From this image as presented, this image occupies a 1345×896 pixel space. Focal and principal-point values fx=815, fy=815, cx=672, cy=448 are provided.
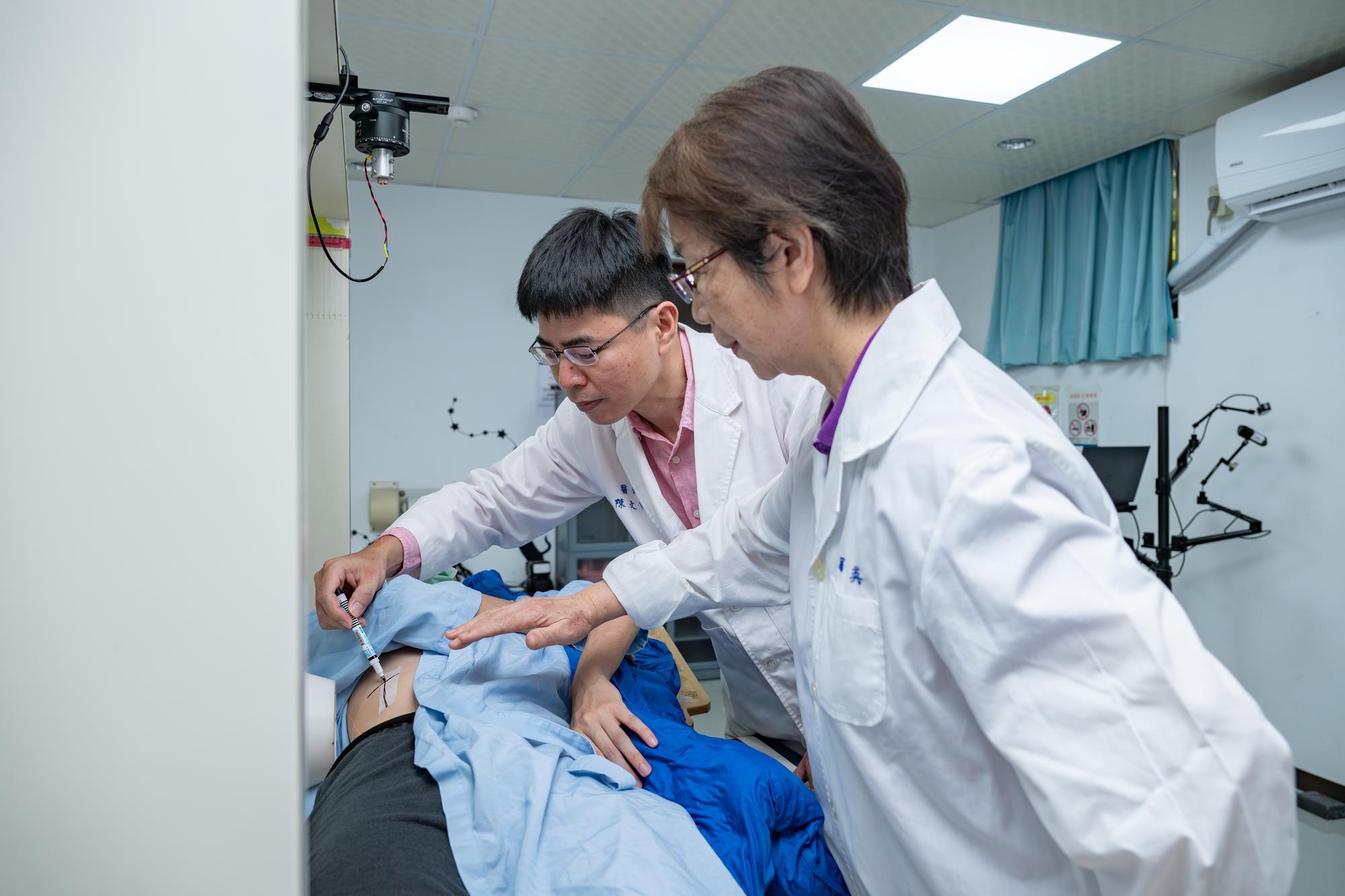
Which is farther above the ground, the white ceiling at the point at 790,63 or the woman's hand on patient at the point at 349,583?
the white ceiling at the point at 790,63

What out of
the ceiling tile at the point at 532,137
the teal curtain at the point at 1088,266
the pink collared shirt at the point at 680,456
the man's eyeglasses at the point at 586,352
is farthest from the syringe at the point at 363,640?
the teal curtain at the point at 1088,266

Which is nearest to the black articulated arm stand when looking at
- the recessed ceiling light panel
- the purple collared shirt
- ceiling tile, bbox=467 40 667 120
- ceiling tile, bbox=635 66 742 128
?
the recessed ceiling light panel

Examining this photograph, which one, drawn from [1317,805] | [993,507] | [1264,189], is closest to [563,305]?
[993,507]

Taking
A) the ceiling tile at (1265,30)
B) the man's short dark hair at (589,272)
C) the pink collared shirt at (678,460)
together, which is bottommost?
the pink collared shirt at (678,460)

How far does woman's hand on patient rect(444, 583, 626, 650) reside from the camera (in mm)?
1037

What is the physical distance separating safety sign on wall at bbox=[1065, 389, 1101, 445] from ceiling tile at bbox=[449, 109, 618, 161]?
2562mm

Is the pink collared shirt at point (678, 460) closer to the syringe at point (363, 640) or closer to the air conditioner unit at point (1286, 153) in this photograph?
the syringe at point (363, 640)

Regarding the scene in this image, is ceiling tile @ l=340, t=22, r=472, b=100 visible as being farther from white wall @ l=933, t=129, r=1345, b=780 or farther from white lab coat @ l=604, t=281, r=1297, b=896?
white wall @ l=933, t=129, r=1345, b=780

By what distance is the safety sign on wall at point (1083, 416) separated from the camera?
3.94m

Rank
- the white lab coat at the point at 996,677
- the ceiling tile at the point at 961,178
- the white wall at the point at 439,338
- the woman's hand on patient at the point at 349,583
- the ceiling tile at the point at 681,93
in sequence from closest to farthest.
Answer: the white lab coat at the point at 996,677, the woman's hand on patient at the point at 349,583, the ceiling tile at the point at 681,93, the ceiling tile at the point at 961,178, the white wall at the point at 439,338

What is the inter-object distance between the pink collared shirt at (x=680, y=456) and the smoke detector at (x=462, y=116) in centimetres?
203

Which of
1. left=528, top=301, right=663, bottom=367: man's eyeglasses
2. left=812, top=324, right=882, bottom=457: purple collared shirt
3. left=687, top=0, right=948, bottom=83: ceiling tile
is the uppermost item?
left=687, top=0, right=948, bottom=83: ceiling tile

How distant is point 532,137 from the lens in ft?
11.3

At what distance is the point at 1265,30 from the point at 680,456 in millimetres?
2357
